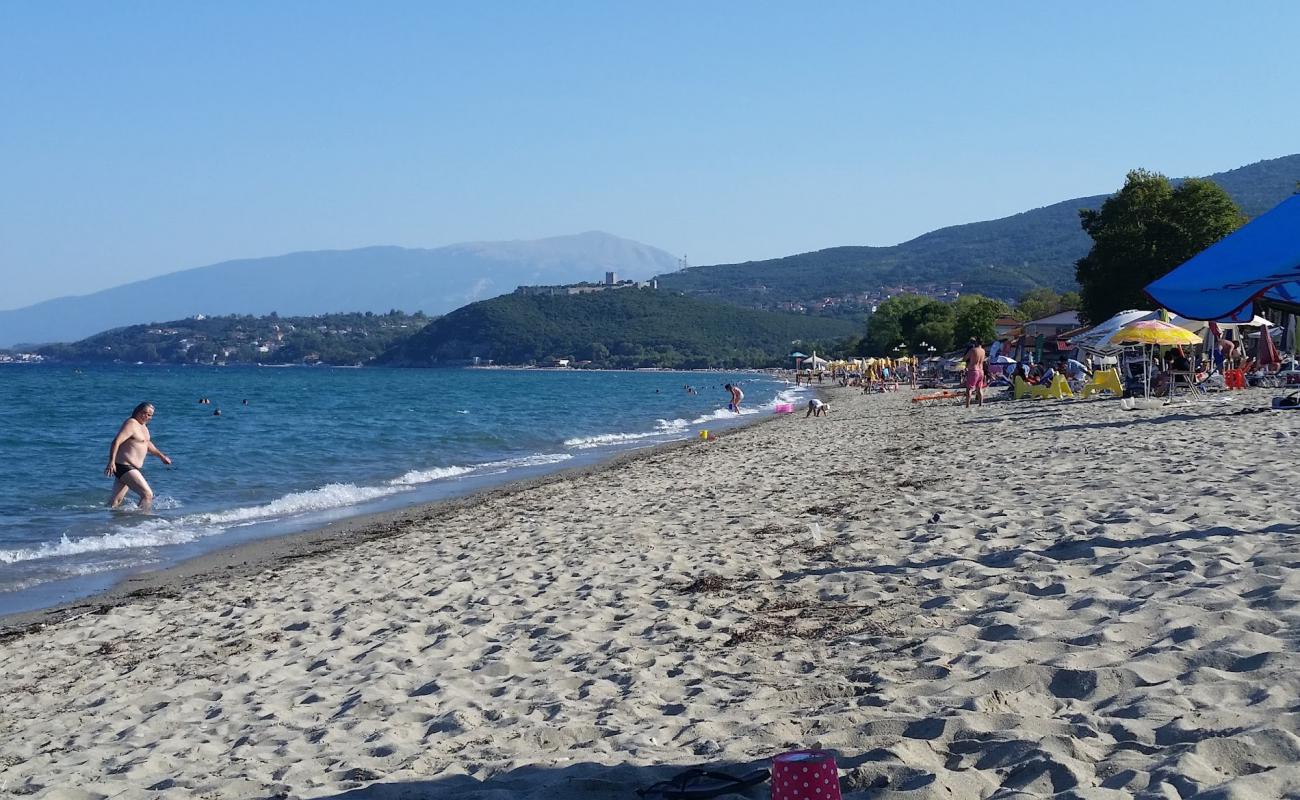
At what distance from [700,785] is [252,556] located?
28.8 ft

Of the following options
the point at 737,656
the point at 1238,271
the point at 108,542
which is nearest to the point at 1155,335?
the point at 1238,271

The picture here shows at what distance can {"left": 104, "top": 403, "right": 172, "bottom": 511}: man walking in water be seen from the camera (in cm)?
1350

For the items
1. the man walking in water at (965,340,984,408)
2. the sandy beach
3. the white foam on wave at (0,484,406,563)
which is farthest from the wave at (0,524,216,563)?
the man walking in water at (965,340,984,408)

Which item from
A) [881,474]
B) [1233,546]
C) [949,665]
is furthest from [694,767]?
[881,474]

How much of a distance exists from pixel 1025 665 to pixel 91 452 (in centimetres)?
2577

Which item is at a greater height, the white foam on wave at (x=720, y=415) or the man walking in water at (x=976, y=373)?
the man walking in water at (x=976, y=373)

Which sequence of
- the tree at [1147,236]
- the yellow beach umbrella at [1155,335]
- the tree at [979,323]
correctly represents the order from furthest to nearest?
the tree at [979,323] < the tree at [1147,236] < the yellow beach umbrella at [1155,335]

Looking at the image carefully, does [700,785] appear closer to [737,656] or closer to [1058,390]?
[737,656]

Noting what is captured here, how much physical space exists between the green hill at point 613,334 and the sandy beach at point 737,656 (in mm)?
146438

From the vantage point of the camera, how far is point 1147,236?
50.0 metres

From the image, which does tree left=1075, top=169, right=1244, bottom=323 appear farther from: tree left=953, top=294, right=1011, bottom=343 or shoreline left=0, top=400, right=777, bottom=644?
shoreline left=0, top=400, right=777, bottom=644

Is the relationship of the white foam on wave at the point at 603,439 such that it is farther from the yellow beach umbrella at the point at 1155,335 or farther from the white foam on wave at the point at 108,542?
the white foam on wave at the point at 108,542

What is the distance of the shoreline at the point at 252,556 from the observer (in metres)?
8.66

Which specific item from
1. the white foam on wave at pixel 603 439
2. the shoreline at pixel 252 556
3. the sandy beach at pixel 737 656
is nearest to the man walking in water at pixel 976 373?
the white foam on wave at pixel 603 439
